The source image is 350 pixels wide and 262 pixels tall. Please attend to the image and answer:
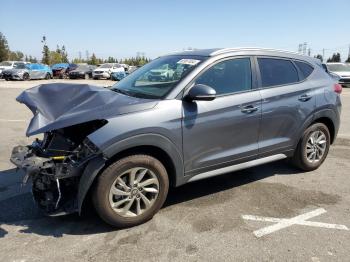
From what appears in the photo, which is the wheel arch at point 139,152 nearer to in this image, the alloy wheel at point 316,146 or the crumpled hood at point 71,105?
the crumpled hood at point 71,105

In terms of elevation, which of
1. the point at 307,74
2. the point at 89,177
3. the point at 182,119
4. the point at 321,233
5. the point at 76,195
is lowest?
the point at 321,233

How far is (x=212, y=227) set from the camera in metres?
3.55

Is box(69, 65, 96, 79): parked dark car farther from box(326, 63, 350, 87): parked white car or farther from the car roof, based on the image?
the car roof

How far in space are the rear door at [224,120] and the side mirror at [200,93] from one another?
0.10m

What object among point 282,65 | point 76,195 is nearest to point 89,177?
point 76,195

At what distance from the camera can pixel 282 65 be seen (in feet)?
15.4

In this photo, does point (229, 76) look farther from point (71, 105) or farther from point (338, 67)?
point (338, 67)

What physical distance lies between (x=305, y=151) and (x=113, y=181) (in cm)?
301

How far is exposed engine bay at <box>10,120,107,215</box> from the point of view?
10.4 ft

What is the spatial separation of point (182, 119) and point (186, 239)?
3.91 feet

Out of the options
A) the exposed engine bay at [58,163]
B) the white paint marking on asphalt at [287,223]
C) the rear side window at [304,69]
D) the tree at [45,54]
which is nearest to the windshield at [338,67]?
the rear side window at [304,69]

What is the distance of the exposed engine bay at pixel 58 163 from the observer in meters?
3.18

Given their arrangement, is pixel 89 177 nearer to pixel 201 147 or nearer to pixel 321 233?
pixel 201 147

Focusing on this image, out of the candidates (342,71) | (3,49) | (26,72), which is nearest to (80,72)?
(26,72)
